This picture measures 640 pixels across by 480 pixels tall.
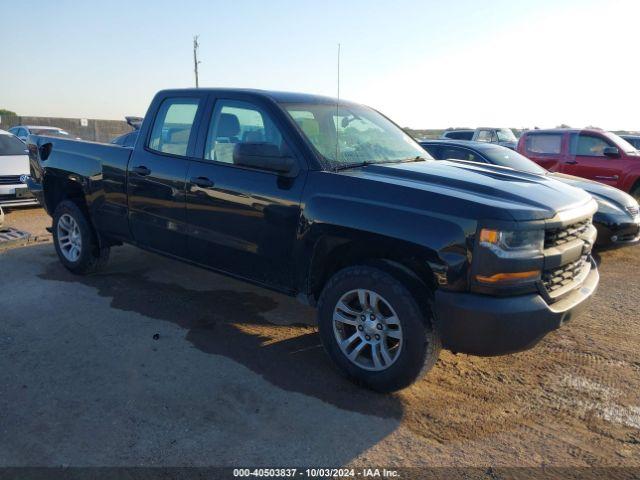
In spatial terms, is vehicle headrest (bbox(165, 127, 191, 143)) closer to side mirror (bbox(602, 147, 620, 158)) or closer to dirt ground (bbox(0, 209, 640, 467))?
dirt ground (bbox(0, 209, 640, 467))

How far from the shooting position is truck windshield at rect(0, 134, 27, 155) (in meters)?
9.48

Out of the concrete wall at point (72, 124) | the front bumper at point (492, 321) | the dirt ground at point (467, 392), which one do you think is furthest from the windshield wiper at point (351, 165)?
the concrete wall at point (72, 124)

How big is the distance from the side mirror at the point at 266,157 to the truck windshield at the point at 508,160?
188 inches

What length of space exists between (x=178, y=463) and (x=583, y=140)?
9767 millimetres

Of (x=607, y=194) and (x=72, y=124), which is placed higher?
(x=72, y=124)

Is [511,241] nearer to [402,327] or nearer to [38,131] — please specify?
[402,327]

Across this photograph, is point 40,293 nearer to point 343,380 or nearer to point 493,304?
point 343,380

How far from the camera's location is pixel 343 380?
3.49 meters

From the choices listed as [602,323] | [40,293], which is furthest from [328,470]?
[40,293]

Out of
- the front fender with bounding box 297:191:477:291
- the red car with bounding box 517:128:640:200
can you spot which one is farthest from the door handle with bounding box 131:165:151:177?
the red car with bounding box 517:128:640:200

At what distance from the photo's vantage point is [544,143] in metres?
10.3

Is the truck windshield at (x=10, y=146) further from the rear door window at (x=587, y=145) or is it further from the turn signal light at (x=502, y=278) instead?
the rear door window at (x=587, y=145)

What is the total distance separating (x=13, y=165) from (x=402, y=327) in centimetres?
856

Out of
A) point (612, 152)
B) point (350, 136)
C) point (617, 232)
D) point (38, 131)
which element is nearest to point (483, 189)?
point (350, 136)
